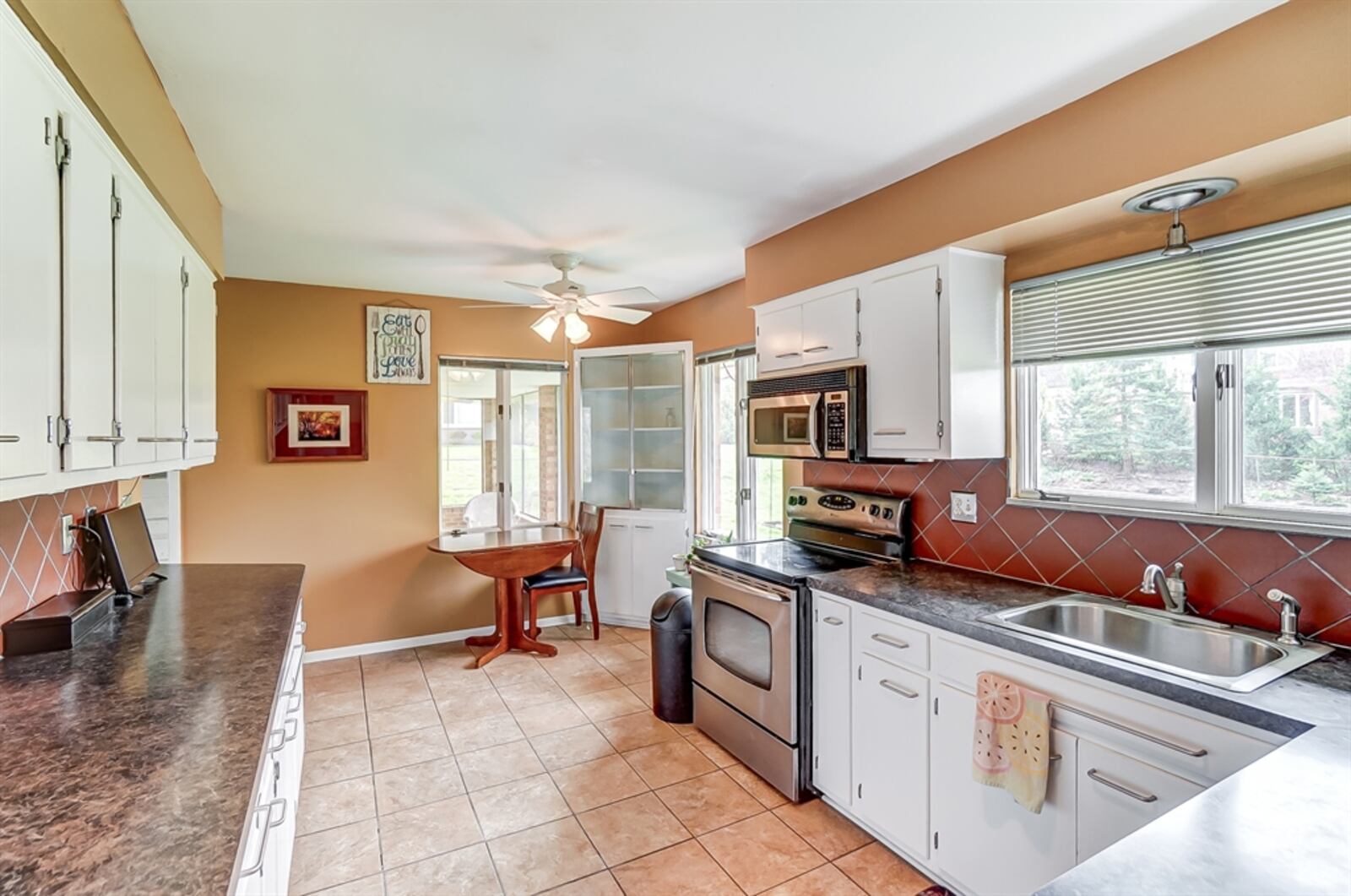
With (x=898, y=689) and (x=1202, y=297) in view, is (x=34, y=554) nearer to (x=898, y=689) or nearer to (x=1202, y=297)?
(x=898, y=689)

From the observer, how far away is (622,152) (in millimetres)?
2273

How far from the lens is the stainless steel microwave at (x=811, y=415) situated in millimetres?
2639

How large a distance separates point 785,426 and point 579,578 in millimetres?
2137

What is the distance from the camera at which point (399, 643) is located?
14.5 ft

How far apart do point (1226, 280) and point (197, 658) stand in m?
3.03

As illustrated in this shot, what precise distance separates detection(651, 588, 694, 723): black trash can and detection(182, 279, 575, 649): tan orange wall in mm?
1936

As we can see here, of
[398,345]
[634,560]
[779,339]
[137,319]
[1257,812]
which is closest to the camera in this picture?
[1257,812]

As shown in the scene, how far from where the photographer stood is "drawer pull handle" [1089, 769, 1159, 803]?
4.72 feet

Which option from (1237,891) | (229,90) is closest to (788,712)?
(1237,891)

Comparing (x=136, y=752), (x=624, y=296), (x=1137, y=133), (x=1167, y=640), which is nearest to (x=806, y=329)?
(x=624, y=296)

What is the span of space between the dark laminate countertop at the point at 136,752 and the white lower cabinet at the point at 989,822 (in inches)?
70.2

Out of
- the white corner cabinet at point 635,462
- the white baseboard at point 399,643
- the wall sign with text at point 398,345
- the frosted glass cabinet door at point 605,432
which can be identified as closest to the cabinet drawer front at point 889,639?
the white corner cabinet at point 635,462

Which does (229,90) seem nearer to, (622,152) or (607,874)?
(622,152)

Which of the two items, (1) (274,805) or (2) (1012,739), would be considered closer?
(1) (274,805)
